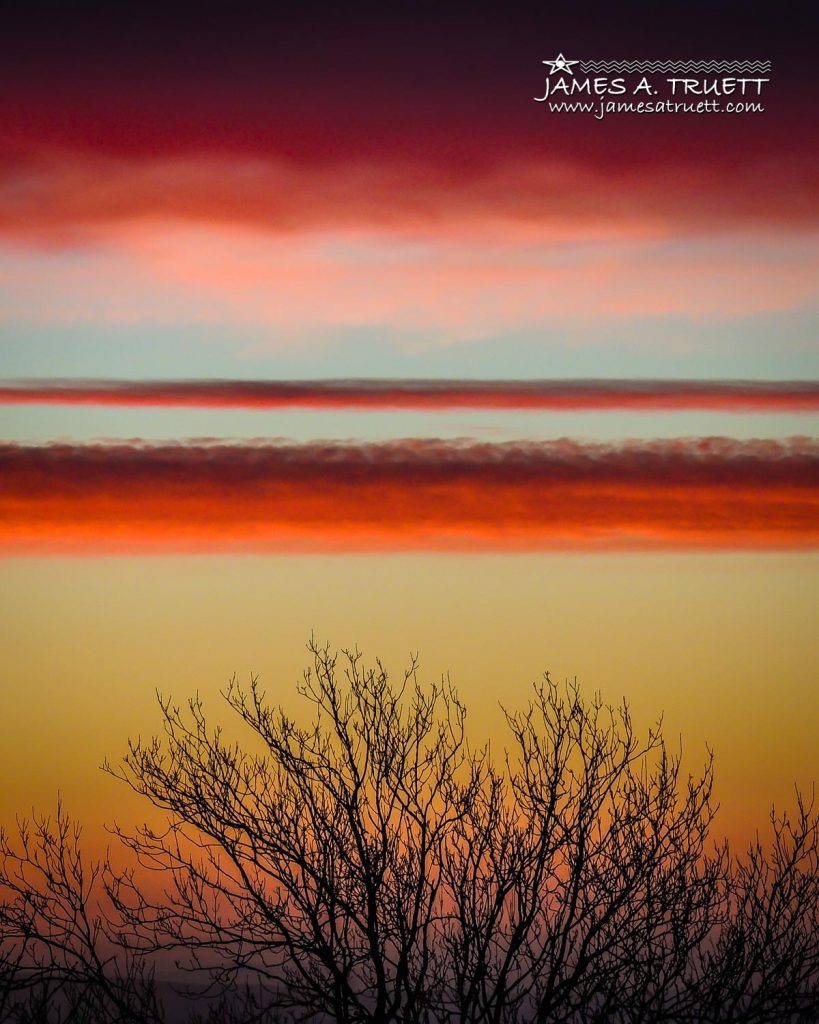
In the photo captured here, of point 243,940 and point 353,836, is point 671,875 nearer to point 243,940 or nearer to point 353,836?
Answer: point 353,836

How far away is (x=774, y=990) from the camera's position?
55.3 ft

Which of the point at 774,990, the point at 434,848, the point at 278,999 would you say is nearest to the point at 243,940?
the point at 278,999

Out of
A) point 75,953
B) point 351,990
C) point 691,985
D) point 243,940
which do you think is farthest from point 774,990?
point 75,953

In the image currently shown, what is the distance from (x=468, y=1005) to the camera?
1642 centimetres

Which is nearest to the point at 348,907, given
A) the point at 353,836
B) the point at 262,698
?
the point at 353,836

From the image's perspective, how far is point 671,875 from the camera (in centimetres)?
1739

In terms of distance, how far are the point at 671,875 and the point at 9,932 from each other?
7187mm

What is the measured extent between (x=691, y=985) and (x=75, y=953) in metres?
6.52

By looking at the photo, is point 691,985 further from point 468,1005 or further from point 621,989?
point 468,1005

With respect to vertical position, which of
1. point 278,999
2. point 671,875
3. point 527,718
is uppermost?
point 527,718

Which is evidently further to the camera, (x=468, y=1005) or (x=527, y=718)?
(x=527, y=718)

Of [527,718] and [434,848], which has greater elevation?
[527,718]

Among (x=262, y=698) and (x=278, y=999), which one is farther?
(x=262, y=698)

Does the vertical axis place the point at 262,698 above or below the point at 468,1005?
above
